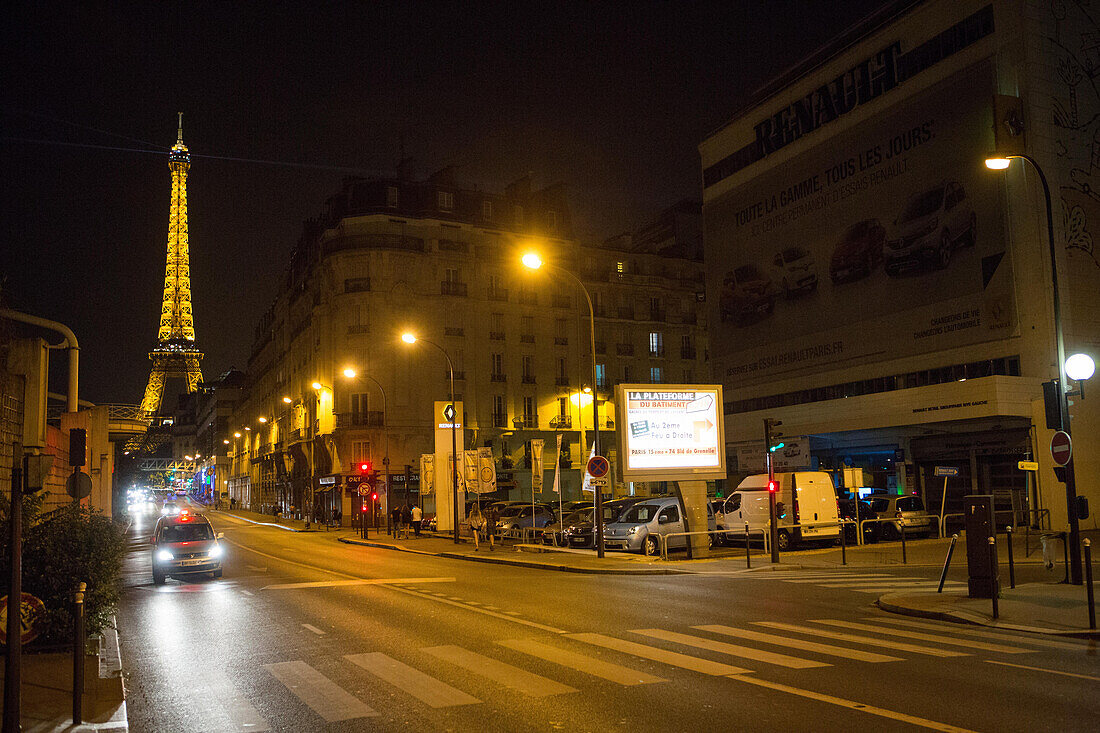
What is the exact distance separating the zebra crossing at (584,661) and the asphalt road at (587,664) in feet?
0.11

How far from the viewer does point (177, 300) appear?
13900 centimetres

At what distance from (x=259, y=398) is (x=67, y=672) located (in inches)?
3665

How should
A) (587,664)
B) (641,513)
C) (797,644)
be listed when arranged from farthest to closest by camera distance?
(641,513) → (797,644) → (587,664)

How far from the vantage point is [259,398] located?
98562mm

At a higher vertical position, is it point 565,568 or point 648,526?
point 648,526

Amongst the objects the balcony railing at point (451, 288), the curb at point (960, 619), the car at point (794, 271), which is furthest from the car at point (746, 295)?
the curb at point (960, 619)

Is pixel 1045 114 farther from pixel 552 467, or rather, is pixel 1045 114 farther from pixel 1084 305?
pixel 552 467

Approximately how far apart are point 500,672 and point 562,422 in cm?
5457

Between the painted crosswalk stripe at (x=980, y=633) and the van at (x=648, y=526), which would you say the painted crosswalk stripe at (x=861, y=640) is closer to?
the painted crosswalk stripe at (x=980, y=633)

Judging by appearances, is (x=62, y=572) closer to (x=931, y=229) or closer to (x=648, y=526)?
(x=648, y=526)

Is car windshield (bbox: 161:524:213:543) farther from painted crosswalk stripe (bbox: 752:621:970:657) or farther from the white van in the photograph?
the white van

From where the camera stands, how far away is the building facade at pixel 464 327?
58531 millimetres

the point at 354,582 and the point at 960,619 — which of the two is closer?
the point at 960,619

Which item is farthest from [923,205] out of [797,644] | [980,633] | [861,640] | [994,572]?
[797,644]
